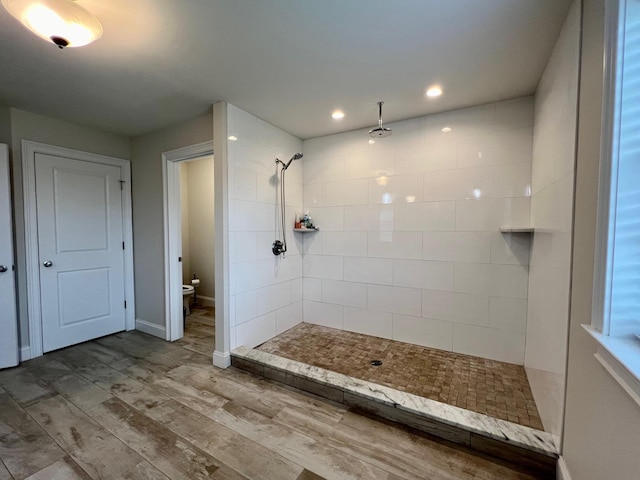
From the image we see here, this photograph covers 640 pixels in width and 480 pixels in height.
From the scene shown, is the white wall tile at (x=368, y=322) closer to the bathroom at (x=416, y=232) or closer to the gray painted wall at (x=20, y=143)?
the bathroom at (x=416, y=232)

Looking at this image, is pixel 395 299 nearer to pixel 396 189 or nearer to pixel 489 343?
pixel 489 343

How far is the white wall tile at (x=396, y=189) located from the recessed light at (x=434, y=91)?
74cm

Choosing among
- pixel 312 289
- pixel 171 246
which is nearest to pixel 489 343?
pixel 312 289

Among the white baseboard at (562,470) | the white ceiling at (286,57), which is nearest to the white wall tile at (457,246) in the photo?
the white ceiling at (286,57)

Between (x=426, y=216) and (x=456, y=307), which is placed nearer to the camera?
(x=456, y=307)

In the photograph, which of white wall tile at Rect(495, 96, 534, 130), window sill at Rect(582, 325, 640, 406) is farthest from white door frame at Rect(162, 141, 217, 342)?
window sill at Rect(582, 325, 640, 406)

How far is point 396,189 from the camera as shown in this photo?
9.37 ft

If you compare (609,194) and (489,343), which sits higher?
(609,194)

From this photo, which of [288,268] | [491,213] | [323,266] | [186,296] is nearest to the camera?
[491,213]

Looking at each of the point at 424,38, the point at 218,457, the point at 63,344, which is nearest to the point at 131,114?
the point at 63,344

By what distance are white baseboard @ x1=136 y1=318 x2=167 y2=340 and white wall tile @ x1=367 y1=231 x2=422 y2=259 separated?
101 inches

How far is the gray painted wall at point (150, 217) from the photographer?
3100 millimetres

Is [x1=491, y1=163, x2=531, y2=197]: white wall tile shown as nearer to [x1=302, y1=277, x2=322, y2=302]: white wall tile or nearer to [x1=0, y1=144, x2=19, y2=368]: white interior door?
[x1=302, y1=277, x2=322, y2=302]: white wall tile

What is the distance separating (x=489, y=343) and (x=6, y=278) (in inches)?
174
